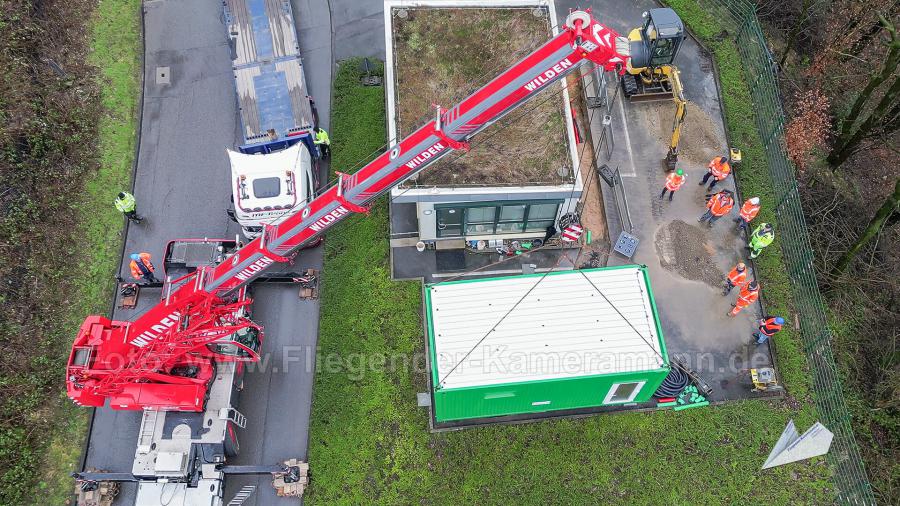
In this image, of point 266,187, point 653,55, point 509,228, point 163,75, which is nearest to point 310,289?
point 266,187

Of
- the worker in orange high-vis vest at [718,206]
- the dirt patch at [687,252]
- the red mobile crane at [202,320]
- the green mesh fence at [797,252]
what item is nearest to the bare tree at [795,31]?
the green mesh fence at [797,252]

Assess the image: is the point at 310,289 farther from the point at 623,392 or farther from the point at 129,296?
the point at 623,392

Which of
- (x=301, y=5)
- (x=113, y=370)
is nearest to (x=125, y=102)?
(x=301, y=5)

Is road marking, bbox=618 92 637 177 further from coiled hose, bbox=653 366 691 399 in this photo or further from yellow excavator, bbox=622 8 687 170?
coiled hose, bbox=653 366 691 399

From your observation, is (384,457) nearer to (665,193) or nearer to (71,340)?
(71,340)

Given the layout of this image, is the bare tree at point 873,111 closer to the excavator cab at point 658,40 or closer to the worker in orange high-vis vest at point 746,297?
the excavator cab at point 658,40

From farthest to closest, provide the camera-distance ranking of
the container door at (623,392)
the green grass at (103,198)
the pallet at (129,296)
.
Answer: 1. the pallet at (129,296)
2. the green grass at (103,198)
3. the container door at (623,392)
